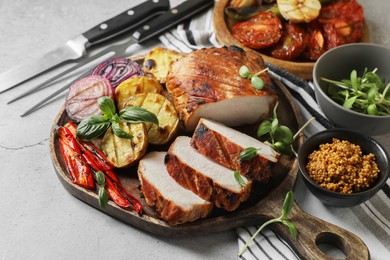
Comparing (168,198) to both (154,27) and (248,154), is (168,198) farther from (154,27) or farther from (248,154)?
(154,27)

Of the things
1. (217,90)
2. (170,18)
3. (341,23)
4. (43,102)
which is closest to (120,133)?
(217,90)

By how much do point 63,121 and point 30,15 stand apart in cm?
151

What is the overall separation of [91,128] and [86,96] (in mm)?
364

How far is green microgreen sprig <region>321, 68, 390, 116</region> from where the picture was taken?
11.5 ft

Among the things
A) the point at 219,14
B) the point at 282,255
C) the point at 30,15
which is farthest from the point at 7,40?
the point at 282,255

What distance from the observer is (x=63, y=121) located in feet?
12.1

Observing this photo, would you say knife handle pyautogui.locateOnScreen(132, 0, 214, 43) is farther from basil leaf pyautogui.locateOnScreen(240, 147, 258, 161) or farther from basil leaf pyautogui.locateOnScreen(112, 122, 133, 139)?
basil leaf pyautogui.locateOnScreen(240, 147, 258, 161)

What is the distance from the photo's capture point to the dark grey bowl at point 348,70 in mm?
3514

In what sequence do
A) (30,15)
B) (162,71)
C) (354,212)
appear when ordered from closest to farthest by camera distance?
(354,212)
(162,71)
(30,15)

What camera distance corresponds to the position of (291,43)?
13.6 ft

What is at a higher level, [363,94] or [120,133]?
[120,133]

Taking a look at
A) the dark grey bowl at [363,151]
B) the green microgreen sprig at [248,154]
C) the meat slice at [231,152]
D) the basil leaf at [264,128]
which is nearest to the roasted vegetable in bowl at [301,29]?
the basil leaf at [264,128]

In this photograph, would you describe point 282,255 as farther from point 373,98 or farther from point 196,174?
point 373,98

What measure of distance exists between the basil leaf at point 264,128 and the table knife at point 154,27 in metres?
1.39
